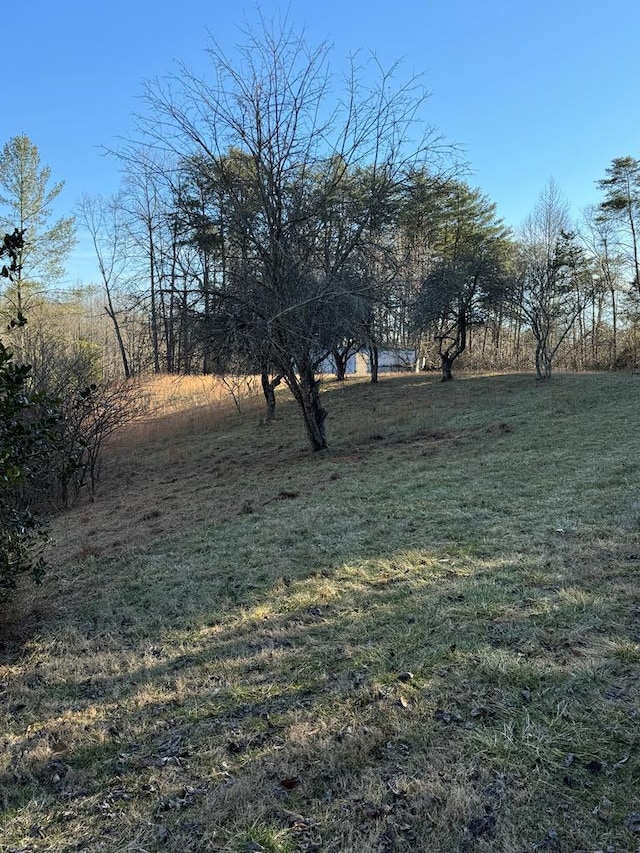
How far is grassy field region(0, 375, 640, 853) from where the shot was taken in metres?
1.70

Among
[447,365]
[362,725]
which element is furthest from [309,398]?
[447,365]

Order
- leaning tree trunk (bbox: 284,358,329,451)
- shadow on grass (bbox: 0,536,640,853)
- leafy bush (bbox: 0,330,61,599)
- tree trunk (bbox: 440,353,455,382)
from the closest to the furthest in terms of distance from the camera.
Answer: shadow on grass (bbox: 0,536,640,853) → leafy bush (bbox: 0,330,61,599) → leaning tree trunk (bbox: 284,358,329,451) → tree trunk (bbox: 440,353,455,382)

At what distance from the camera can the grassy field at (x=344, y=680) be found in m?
1.70

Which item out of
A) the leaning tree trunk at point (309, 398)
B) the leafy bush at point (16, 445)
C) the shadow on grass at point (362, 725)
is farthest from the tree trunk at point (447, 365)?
the leafy bush at point (16, 445)

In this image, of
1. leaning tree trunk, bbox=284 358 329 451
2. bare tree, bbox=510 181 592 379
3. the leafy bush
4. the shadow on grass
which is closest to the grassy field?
the shadow on grass

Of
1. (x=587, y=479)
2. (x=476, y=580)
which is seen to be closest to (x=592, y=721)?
(x=476, y=580)

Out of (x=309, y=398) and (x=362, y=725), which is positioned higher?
(x=309, y=398)

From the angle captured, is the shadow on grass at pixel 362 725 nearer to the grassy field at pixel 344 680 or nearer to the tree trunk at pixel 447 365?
the grassy field at pixel 344 680

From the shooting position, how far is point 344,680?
2475 mm

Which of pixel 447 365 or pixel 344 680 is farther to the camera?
pixel 447 365

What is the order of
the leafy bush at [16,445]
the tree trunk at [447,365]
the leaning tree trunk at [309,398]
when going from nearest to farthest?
the leafy bush at [16,445], the leaning tree trunk at [309,398], the tree trunk at [447,365]

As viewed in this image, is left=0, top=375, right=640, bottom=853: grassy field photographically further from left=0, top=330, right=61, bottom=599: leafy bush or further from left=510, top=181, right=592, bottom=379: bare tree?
left=510, top=181, right=592, bottom=379: bare tree

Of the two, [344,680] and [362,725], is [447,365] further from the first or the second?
[362,725]

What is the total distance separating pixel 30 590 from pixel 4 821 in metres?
3.07
